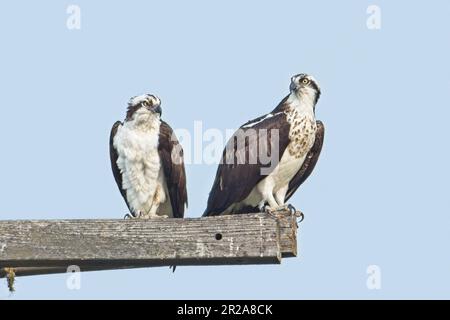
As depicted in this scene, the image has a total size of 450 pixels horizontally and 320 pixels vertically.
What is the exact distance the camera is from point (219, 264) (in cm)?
404

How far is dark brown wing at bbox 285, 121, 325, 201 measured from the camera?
8516mm

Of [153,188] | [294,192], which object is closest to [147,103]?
[153,188]

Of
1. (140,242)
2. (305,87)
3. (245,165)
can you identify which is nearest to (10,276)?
(140,242)

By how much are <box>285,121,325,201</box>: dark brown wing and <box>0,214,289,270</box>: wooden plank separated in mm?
4324

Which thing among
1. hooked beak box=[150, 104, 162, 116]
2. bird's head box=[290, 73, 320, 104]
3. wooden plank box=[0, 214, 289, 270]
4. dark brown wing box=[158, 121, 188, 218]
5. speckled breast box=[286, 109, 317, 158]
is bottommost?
wooden plank box=[0, 214, 289, 270]

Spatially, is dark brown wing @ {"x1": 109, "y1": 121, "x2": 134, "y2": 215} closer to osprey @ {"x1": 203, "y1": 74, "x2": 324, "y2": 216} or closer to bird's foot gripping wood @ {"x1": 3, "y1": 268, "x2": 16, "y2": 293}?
osprey @ {"x1": 203, "y1": 74, "x2": 324, "y2": 216}

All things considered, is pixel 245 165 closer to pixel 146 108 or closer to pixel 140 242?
pixel 146 108

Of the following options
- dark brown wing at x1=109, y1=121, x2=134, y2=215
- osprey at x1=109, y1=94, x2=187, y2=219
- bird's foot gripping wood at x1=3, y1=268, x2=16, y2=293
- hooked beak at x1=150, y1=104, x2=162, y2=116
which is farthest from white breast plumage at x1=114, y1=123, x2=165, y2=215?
bird's foot gripping wood at x1=3, y1=268, x2=16, y2=293

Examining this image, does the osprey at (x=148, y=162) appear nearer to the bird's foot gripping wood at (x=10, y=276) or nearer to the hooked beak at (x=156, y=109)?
the hooked beak at (x=156, y=109)

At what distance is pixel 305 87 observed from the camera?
8.63 meters

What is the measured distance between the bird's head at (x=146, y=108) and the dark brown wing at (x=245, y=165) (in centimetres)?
82

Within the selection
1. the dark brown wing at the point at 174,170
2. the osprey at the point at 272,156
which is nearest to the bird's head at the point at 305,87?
the osprey at the point at 272,156

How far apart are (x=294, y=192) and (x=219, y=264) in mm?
4602

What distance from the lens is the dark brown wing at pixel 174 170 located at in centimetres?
834
